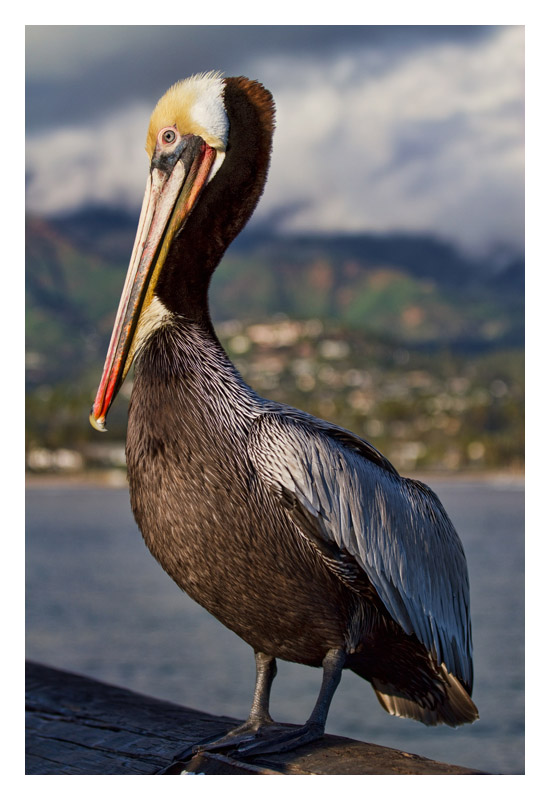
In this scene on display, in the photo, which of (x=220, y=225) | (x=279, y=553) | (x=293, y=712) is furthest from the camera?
(x=293, y=712)

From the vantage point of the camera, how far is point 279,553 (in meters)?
2.83

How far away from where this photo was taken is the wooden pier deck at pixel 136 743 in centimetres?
278

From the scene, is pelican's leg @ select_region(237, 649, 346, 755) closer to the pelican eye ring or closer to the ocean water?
the pelican eye ring

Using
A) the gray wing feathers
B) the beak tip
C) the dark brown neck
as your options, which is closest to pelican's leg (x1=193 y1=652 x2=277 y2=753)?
the gray wing feathers

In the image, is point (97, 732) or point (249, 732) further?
point (97, 732)

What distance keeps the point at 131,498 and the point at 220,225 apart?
952mm

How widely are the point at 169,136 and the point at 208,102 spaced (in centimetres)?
17

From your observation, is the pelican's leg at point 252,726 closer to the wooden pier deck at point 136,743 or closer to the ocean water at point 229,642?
the wooden pier deck at point 136,743

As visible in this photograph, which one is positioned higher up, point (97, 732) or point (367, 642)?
point (367, 642)

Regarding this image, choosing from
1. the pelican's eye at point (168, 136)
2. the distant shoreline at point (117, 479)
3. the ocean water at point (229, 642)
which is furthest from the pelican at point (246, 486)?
the distant shoreline at point (117, 479)

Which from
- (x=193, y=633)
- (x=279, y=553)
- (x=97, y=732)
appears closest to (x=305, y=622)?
(x=279, y=553)
